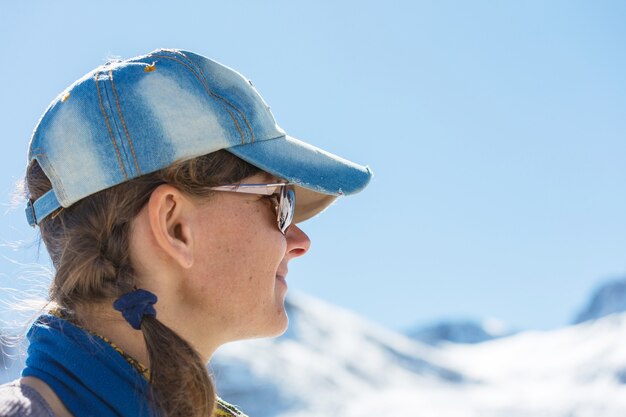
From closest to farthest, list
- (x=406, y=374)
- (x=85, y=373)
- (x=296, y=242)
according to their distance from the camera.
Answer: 1. (x=85, y=373)
2. (x=296, y=242)
3. (x=406, y=374)

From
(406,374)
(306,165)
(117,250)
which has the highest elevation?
(406,374)

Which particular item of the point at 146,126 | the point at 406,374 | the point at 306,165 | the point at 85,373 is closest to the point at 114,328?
the point at 85,373

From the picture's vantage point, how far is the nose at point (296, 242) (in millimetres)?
1940

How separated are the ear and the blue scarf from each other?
216 millimetres

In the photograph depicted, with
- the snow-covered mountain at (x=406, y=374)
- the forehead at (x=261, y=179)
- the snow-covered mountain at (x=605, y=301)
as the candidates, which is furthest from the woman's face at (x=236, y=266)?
the snow-covered mountain at (x=605, y=301)

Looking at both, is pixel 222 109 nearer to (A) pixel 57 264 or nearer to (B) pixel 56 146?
(B) pixel 56 146

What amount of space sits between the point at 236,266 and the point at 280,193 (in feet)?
0.62

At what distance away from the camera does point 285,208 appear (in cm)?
185

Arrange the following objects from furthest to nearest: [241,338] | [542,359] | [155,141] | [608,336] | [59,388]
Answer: [542,359]
[608,336]
[241,338]
[155,141]
[59,388]

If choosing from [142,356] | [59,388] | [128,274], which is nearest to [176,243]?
[128,274]

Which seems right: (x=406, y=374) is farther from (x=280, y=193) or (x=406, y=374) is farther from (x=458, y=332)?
(x=280, y=193)

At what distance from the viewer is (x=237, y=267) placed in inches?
69.1

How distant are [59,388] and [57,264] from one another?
288mm

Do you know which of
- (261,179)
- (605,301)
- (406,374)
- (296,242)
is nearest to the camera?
(261,179)
